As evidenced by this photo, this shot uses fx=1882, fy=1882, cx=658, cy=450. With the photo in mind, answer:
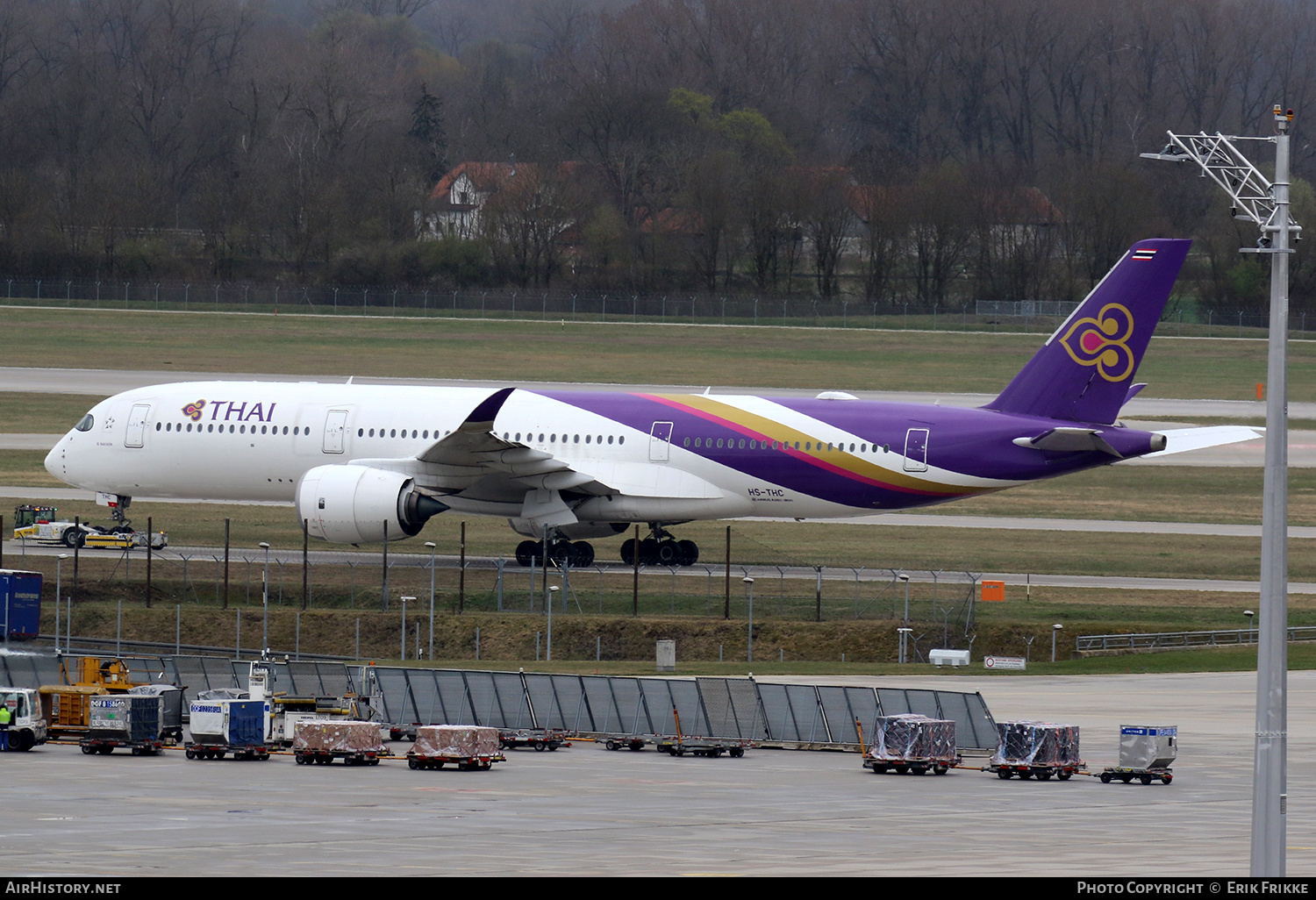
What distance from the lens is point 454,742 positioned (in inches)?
1054

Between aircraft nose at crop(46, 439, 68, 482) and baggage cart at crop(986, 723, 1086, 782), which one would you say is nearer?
baggage cart at crop(986, 723, 1086, 782)

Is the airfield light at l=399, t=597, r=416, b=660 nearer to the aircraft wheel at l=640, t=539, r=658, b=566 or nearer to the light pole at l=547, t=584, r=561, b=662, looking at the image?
the light pole at l=547, t=584, r=561, b=662

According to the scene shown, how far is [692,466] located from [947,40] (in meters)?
136

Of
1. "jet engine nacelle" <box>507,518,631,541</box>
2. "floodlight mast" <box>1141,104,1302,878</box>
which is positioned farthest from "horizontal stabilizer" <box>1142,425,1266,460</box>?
"floodlight mast" <box>1141,104,1302,878</box>

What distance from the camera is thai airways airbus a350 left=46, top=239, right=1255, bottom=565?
1746 inches

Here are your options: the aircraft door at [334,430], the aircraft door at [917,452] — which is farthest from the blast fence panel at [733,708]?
the aircraft door at [334,430]

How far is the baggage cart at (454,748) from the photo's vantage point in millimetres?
26781

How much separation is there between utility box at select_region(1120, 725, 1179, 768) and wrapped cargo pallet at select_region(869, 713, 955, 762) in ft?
8.80

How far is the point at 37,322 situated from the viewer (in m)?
110

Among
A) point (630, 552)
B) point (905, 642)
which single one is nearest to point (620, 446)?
point (630, 552)

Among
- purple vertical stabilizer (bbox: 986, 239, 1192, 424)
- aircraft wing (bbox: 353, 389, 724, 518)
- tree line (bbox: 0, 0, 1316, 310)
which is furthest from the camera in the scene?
tree line (bbox: 0, 0, 1316, 310)

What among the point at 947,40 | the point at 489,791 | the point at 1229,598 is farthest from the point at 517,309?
the point at 489,791

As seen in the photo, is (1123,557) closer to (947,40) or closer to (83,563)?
(83,563)

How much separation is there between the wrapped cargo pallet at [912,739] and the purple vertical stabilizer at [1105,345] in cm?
1756
